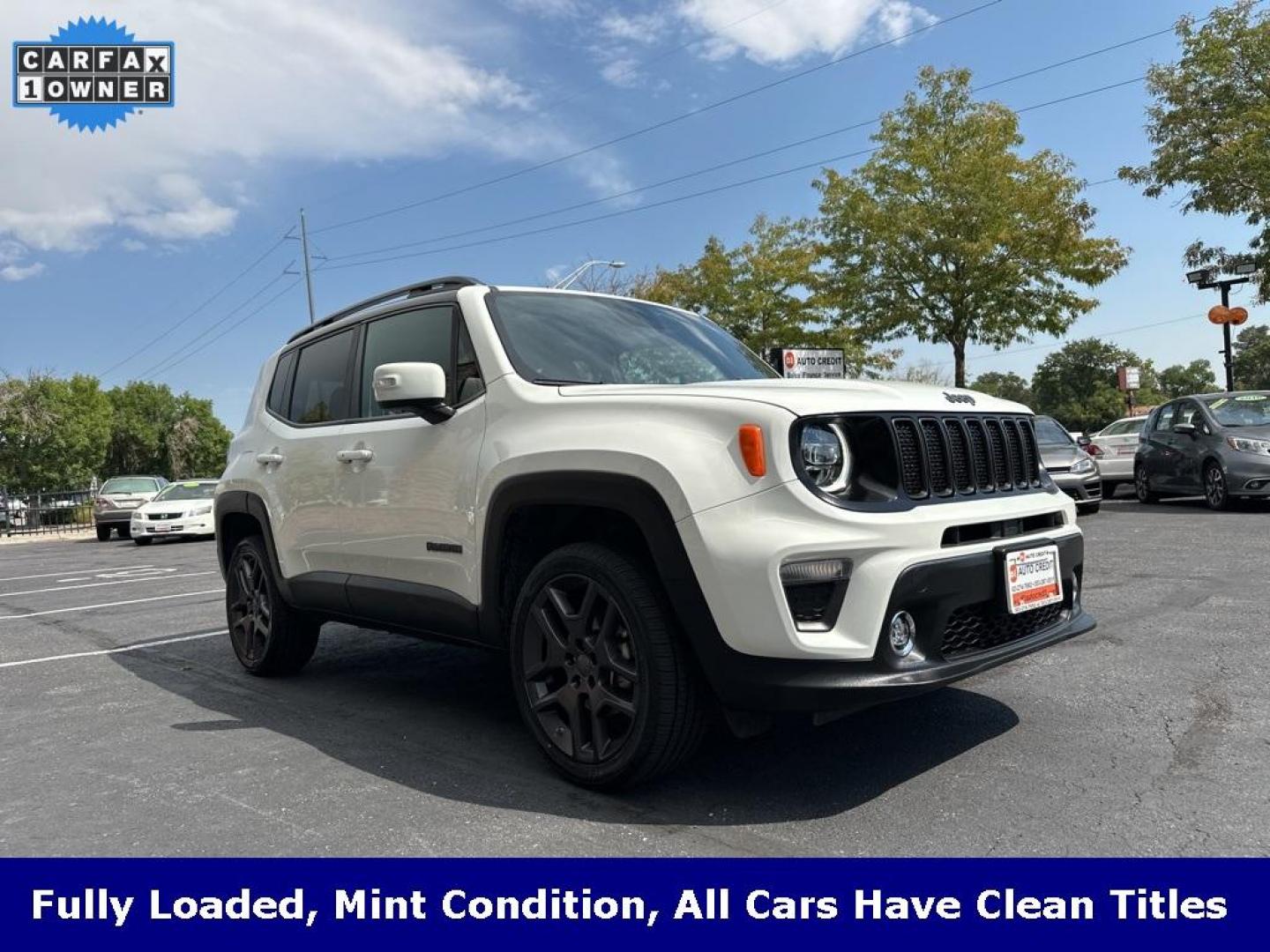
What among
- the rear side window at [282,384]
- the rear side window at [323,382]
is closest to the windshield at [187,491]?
the rear side window at [282,384]

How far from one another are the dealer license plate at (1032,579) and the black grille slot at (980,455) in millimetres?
284

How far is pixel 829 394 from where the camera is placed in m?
3.13

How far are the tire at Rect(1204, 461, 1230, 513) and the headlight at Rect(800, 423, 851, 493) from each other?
1097cm

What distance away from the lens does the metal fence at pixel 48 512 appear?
32031 millimetres

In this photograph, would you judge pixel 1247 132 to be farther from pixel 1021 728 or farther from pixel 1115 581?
pixel 1021 728

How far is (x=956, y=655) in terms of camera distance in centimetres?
311

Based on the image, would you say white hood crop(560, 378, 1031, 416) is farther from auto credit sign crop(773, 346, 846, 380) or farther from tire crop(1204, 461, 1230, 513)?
auto credit sign crop(773, 346, 846, 380)

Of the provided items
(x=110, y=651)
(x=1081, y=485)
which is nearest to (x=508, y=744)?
(x=110, y=651)

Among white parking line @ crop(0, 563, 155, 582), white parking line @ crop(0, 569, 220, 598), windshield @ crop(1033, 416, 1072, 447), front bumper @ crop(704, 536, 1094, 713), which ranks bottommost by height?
white parking line @ crop(0, 563, 155, 582)

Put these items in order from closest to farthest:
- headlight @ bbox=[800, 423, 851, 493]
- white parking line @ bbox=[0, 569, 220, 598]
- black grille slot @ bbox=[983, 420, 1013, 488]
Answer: headlight @ bbox=[800, 423, 851, 493]
black grille slot @ bbox=[983, 420, 1013, 488]
white parking line @ bbox=[0, 569, 220, 598]

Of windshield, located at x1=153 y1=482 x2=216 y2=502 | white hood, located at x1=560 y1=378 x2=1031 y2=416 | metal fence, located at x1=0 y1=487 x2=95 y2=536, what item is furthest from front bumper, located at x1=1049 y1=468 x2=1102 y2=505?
metal fence, located at x1=0 y1=487 x2=95 y2=536

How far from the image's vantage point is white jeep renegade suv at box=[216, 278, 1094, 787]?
290 centimetres
